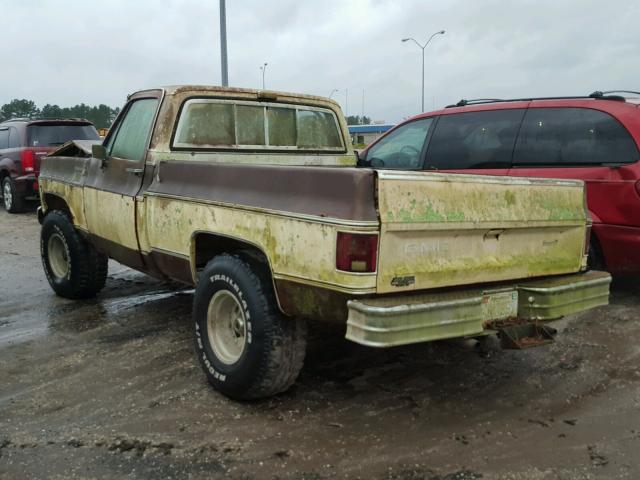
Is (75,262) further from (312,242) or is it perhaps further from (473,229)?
(473,229)

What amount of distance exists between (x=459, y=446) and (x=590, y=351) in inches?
74.3

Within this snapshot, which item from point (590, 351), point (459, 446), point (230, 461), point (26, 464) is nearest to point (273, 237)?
point (230, 461)

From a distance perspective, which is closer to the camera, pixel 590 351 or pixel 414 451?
pixel 414 451

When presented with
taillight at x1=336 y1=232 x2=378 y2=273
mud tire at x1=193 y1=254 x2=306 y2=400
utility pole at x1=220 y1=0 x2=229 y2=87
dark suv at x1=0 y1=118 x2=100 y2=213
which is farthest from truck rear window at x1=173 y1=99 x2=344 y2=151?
utility pole at x1=220 y1=0 x2=229 y2=87

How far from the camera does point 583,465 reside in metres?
2.86

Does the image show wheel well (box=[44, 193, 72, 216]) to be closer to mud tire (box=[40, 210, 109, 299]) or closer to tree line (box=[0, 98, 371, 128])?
mud tire (box=[40, 210, 109, 299])

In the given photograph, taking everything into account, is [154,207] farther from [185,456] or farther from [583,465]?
[583,465]

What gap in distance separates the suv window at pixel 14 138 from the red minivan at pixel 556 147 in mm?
8901

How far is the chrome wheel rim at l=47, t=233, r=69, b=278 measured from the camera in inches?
234

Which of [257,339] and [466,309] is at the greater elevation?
[466,309]

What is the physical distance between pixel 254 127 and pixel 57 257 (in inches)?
103

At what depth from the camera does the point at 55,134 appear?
12.4m

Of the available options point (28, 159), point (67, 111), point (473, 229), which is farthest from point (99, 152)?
point (67, 111)

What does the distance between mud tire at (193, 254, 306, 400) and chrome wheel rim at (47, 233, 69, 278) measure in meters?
2.99
